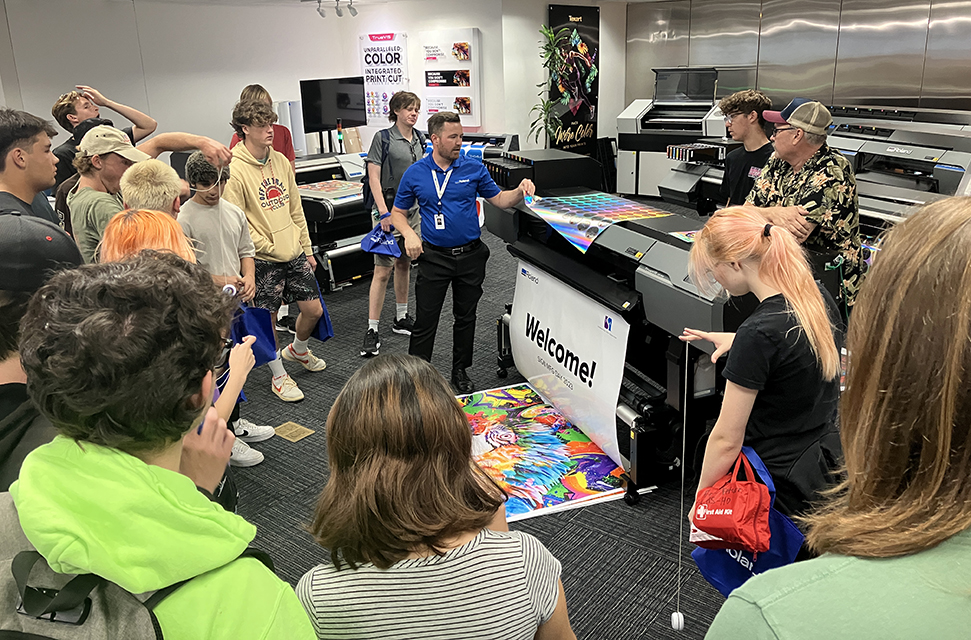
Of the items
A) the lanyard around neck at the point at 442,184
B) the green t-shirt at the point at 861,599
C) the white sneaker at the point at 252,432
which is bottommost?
the white sneaker at the point at 252,432

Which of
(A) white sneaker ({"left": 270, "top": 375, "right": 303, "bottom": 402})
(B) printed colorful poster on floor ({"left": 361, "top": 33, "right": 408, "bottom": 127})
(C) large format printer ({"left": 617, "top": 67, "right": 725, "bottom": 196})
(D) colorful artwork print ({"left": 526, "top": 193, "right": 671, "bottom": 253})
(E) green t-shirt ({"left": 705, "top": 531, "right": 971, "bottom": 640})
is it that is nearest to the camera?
(E) green t-shirt ({"left": 705, "top": 531, "right": 971, "bottom": 640})

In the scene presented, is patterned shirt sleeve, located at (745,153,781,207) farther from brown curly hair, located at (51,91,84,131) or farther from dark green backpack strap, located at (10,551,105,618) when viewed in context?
brown curly hair, located at (51,91,84,131)

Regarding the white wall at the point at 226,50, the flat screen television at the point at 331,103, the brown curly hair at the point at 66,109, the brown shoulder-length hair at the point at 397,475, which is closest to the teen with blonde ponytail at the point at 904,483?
the brown shoulder-length hair at the point at 397,475

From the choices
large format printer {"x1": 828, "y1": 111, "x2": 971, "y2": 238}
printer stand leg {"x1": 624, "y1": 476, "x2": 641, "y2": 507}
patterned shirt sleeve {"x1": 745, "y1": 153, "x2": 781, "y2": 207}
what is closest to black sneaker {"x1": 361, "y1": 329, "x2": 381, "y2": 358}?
printer stand leg {"x1": 624, "y1": 476, "x2": 641, "y2": 507}

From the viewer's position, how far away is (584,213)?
3.37 meters

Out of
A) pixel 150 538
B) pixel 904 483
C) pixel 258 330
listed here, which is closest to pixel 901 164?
pixel 258 330

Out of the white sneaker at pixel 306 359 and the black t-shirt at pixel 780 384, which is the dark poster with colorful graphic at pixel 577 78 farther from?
the black t-shirt at pixel 780 384

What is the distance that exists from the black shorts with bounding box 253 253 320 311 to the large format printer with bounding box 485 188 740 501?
142cm

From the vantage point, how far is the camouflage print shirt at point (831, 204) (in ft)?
10.2

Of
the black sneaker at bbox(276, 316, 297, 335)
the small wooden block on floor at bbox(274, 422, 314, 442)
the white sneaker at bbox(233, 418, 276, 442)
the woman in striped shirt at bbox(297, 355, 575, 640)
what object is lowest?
the small wooden block on floor at bbox(274, 422, 314, 442)

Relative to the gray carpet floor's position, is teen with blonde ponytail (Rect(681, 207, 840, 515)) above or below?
above

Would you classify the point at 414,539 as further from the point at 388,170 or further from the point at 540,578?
the point at 388,170

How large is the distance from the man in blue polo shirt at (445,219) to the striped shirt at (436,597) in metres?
2.65

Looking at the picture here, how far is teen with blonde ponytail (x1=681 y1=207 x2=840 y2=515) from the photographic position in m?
1.83
